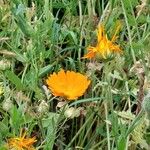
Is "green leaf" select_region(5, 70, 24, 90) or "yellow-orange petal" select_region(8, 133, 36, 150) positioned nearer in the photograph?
"yellow-orange petal" select_region(8, 133, 36, 150)

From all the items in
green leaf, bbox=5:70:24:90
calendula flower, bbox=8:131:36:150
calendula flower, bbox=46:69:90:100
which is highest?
calendula flower, bbox=46:69:90:100

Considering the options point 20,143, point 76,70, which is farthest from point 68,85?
point 76,70

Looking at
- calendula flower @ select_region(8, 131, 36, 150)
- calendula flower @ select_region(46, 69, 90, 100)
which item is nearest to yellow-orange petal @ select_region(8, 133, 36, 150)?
calendula flower @ select_region(8, 131, 36, 150)

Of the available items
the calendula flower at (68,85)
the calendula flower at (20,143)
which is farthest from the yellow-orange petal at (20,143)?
the calendula flower at (68,85)

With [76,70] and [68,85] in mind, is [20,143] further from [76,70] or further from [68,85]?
[76,70]

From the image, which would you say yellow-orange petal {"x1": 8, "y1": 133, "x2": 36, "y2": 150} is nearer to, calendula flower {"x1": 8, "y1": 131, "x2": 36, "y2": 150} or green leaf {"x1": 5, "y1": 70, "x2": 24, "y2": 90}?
calendula flower {"x1": 8, "y1": 131, "x2": 36, "y2": 150}
